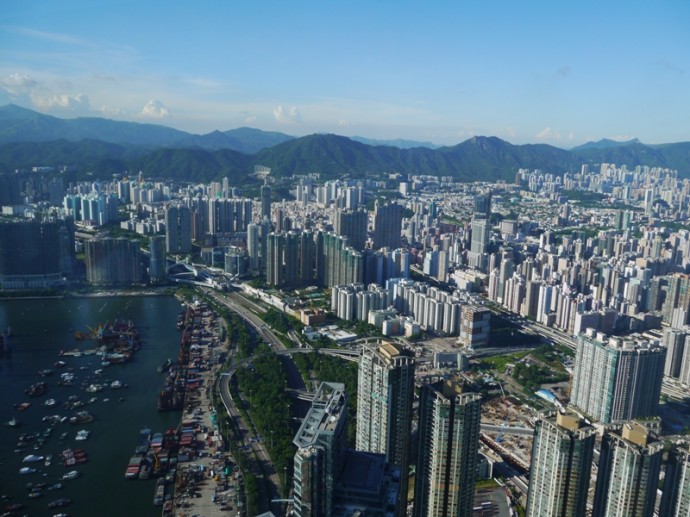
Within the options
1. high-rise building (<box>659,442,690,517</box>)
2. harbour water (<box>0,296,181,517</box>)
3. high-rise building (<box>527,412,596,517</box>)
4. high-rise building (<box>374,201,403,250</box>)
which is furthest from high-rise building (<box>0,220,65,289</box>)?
high-rise building (<box>659,442,690,517</box>)

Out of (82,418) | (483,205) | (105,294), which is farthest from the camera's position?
(483,205)

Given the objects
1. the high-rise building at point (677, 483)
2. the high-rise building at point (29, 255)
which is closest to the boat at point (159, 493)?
the high-rise building at point (677, 483)

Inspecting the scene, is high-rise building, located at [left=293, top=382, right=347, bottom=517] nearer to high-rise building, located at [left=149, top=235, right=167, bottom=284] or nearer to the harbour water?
the harbour water

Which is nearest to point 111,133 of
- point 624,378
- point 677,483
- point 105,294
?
point 105,294

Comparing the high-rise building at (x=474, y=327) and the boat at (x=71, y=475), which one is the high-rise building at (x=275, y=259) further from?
the boat at (x=71, y=475)

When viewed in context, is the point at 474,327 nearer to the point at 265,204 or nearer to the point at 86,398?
the point at 86,398
